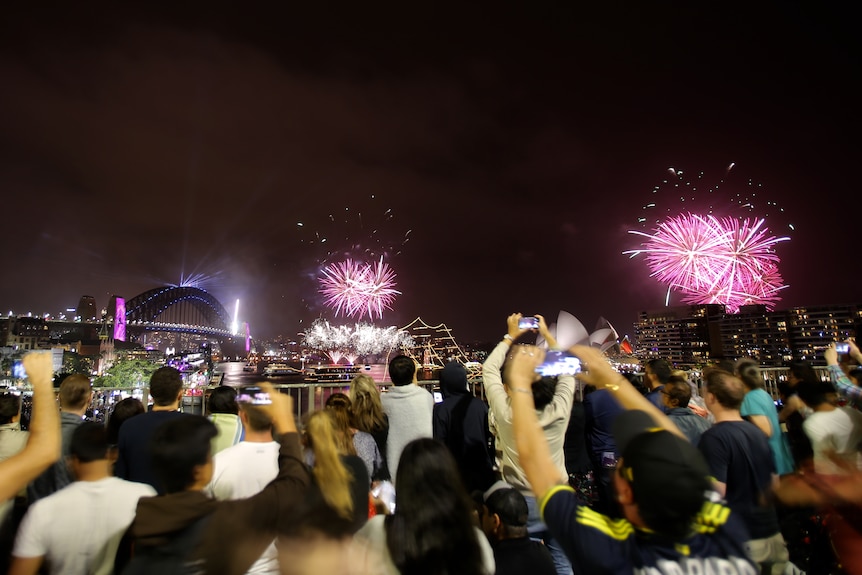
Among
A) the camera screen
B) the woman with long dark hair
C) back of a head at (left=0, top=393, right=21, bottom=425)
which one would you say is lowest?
the woman with long dark hair

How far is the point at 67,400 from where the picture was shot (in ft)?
13.0

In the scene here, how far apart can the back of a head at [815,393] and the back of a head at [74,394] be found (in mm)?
6769

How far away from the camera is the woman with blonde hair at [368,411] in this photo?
4.36 metres

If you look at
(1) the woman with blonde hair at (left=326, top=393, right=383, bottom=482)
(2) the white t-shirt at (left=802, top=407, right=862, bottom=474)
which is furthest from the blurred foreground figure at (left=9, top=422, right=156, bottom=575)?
(2) the white t-shirt at (left=802, top=407, right=862, bottom=474)

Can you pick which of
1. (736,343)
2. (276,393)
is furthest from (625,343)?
(736,343)

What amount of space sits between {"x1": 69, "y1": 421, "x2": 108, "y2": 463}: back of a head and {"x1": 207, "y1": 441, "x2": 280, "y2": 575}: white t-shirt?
2.13 feet

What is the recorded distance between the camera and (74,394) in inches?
156

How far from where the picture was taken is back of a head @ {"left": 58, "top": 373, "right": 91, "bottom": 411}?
3969 mm

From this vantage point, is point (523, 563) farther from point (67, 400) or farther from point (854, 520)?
point (67, 400)

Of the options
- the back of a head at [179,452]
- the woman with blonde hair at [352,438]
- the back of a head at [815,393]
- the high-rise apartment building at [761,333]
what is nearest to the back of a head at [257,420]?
the woman with blonde hair at [352,438]

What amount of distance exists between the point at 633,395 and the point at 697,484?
109cm

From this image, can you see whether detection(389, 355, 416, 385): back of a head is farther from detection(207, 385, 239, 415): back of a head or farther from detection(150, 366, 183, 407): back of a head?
detection(150, 366, 183, 407): back of a head

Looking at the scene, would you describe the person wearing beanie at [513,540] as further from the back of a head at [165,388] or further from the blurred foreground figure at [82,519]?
the back of a head at [165,388]

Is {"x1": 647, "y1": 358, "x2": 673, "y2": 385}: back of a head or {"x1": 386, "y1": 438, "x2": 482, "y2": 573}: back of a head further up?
{"x1": 647, "y1": 358, "x2": 673, "y2": 385}: back of a head
